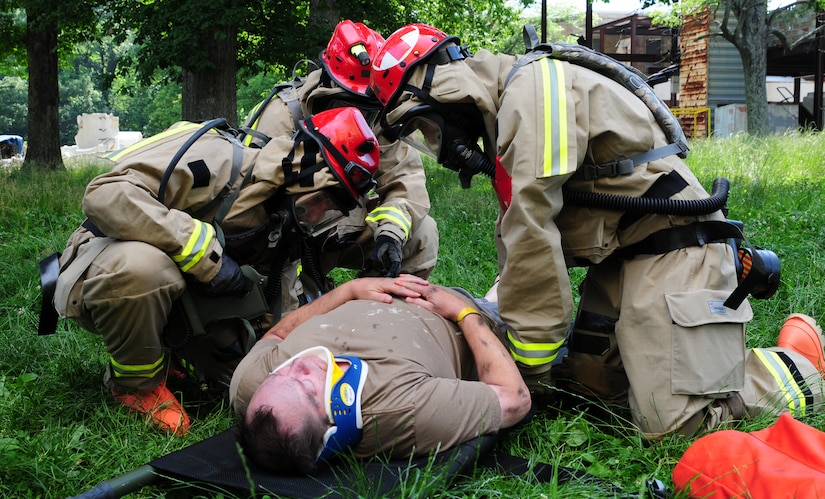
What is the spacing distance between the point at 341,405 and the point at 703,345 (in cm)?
144

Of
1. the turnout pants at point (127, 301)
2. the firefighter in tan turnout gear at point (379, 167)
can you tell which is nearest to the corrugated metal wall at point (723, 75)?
the firefighter in tan turnout gear at point (379, 167)

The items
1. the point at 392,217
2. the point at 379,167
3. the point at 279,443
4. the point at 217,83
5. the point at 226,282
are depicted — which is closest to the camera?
the point at 279,443

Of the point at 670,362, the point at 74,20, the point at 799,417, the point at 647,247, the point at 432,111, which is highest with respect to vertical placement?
the point at 74,20

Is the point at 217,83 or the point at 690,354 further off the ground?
the point at 217,83

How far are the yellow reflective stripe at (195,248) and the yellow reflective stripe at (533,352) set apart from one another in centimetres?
136

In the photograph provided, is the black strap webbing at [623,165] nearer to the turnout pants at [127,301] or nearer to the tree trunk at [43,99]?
the turnout pants at [127,301]

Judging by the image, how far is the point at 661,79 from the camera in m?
3.33

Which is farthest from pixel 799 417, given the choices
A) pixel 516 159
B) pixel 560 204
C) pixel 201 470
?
pixel 201 470

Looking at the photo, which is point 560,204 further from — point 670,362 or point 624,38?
point 624,38

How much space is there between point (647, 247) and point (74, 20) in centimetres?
850

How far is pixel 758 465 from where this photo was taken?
205 cm

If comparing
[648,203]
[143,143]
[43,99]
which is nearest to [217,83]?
[43,99]

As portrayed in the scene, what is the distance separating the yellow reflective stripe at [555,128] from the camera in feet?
8.71

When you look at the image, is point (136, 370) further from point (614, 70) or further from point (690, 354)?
point (614, 70)
